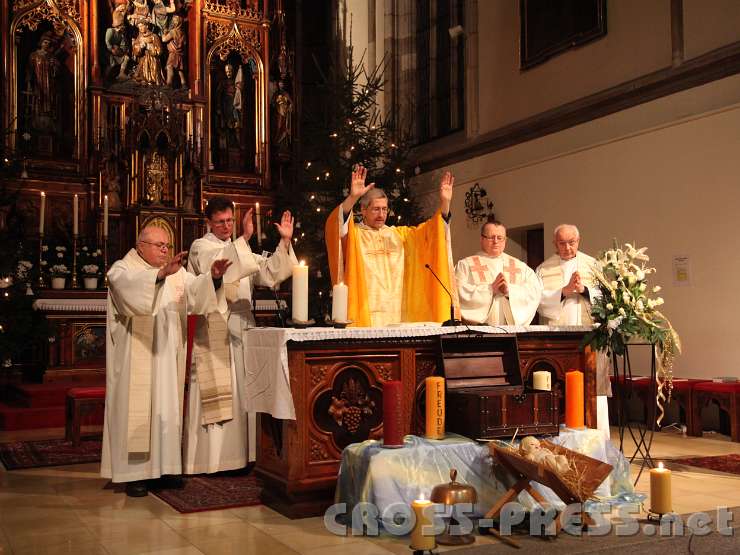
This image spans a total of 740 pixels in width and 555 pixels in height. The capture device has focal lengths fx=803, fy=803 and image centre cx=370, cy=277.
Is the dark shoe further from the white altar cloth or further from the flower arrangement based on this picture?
the flower arrangement

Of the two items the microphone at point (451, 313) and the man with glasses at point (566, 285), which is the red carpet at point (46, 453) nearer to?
the microphone at point (451, 313)

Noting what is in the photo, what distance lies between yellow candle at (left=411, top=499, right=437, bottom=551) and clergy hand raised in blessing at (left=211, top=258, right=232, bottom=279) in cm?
218

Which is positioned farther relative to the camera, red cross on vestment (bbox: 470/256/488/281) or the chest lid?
red cross on vestment (bbox: 470/256/488/281)

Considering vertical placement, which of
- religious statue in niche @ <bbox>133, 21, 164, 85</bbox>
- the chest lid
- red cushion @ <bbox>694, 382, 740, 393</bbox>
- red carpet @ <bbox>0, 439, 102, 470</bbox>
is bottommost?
red carpet @ <bbox>0, 439, 102, 470</bbox>

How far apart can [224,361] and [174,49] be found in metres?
7.92

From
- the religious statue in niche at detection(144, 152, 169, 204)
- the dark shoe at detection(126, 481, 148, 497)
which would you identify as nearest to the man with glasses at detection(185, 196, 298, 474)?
the dark shoe at detection(126, 481, 148, 497)

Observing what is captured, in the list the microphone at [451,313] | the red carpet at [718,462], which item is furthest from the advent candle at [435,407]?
the red carpet at [718,462]

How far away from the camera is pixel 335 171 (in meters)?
10.1

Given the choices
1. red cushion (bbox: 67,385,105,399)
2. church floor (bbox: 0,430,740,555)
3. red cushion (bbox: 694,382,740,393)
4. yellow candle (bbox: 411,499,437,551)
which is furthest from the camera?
red cushion (bbox: 694,382,740,393)

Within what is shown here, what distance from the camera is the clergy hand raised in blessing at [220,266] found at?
15.7 ft

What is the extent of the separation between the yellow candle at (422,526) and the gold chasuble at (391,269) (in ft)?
7.08

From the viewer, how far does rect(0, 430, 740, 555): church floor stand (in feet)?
12.0

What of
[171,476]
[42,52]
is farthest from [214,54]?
[171,476]

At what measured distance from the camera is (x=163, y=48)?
11.9 meters
